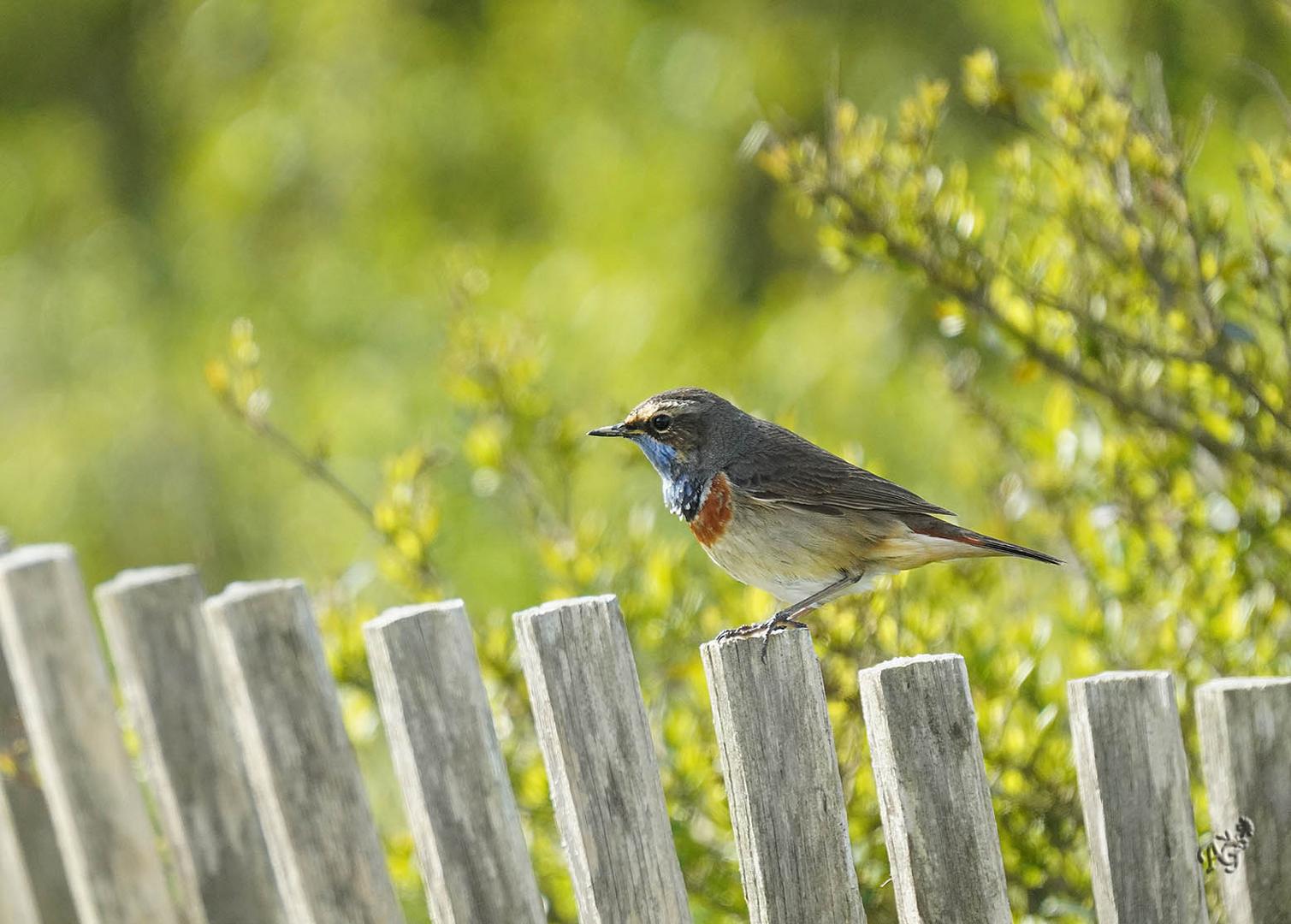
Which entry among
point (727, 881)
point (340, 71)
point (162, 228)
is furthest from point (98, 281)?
point (727, 881)

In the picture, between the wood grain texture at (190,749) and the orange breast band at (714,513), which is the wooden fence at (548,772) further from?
the orange breast band at (714,513)

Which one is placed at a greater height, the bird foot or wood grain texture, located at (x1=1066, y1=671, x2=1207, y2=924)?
the bird foot

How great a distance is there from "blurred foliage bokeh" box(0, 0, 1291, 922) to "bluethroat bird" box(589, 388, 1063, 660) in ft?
0.61

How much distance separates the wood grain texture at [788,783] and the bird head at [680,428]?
1049 millimetres

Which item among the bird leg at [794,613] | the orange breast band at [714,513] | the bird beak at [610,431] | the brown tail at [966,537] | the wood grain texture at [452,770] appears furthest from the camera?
the orange breast band at [714,513]

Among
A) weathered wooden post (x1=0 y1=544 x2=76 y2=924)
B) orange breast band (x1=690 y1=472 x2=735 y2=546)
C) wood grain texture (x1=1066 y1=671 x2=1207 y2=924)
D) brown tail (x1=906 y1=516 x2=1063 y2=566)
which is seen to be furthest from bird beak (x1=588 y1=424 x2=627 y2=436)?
weathered wooden post (x1=0 y1=544 x2=76 y2=924)

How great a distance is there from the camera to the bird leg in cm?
246

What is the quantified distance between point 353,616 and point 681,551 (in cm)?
79

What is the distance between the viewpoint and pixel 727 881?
3.12 metres

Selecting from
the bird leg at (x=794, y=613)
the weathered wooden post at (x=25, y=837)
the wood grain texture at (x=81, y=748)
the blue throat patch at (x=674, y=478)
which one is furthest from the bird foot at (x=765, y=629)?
the weathered wooden post at (x=25, y=837)

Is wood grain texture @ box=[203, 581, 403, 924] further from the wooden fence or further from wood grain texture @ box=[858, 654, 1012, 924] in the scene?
wood grain texture @ box=[858, 654, 1012, 924]

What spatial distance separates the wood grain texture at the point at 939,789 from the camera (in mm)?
2027

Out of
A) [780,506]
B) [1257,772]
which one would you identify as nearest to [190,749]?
[780,506]

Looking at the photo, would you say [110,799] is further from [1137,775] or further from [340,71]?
[340,71]
